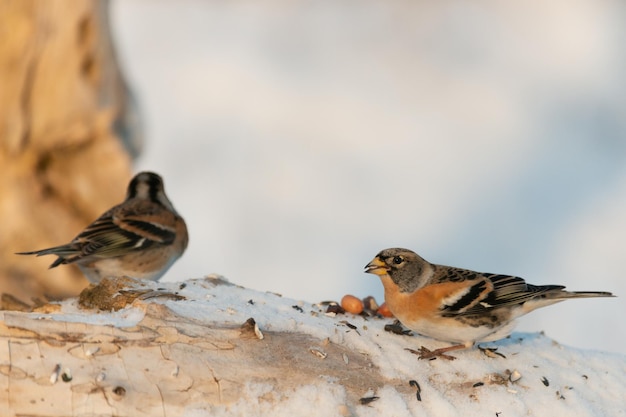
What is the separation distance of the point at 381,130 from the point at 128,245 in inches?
372

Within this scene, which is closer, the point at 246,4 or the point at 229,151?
the point at 229,151

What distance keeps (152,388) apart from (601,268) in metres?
9.73

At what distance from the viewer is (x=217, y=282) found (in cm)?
641

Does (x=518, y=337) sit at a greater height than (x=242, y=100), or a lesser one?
lesser

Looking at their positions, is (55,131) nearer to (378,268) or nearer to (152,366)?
(378,268)

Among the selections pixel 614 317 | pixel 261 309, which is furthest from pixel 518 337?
pixel 614 317

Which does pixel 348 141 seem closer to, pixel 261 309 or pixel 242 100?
pixel 242 100

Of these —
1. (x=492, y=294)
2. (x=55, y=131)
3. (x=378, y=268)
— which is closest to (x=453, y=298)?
(x=492, y=294)

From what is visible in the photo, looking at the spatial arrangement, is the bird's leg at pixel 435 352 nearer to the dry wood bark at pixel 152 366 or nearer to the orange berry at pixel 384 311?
the dry wood bark at pixel 152 366

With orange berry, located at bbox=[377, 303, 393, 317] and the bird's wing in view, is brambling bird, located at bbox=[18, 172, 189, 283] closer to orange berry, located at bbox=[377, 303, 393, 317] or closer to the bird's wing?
orange berry, located at bbox=[377, 303, 393, 317]

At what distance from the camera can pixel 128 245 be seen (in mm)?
7766

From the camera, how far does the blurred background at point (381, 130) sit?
13.7 metres

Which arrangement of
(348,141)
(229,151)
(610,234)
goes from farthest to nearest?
(348,141) < (229,151) < (610,234)

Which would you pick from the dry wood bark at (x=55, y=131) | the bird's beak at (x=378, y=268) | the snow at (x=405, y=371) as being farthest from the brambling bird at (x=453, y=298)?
the dry wood bark at (x=55, y=131)
